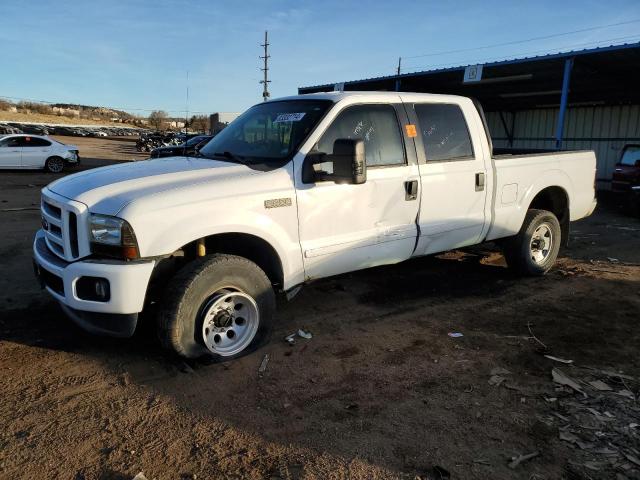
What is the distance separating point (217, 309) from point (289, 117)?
1808mm

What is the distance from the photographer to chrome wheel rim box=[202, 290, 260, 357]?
3658 millimetres

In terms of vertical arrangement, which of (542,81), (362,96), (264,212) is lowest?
(264,212)

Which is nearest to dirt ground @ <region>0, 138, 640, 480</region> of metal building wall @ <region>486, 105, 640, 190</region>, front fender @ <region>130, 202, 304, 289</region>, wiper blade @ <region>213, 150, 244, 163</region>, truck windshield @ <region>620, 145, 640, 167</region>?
front fender @ <region>130, 202, 304, 289</region>

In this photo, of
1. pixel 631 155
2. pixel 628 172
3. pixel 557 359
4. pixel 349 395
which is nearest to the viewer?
pixel 349 395

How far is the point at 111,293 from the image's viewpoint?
3.25 metres

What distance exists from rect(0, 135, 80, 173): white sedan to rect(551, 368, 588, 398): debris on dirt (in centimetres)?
2087

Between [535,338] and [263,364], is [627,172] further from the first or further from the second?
[263,364]

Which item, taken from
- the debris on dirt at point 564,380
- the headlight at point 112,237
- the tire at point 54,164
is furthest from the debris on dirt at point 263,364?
the tire at point 54,164

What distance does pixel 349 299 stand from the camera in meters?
5.34

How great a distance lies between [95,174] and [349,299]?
108 inches

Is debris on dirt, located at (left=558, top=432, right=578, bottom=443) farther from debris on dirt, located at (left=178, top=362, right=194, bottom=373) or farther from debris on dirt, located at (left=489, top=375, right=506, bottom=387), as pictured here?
debris on dirt, located at (left=178, top=362, right=194, bottom=373)

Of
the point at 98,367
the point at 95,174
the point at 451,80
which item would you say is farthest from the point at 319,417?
the point at 451,80

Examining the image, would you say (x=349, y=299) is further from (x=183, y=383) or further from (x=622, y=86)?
(x=622, y=86)

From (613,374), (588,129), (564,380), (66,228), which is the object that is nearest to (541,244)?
(613,374)
